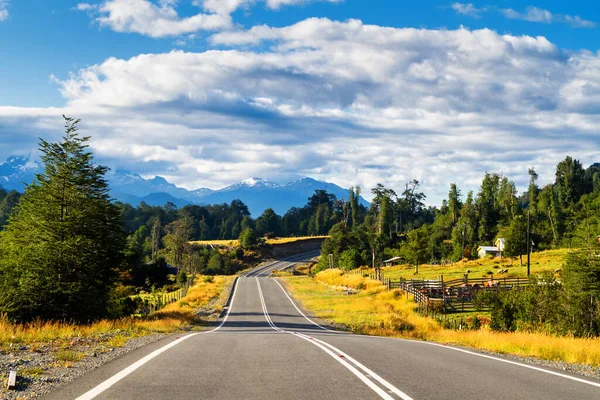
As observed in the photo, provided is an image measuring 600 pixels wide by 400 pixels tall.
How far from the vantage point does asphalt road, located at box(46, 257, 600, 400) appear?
7152 mm

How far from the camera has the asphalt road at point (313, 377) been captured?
23.5ft

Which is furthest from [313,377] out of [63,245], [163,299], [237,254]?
[237,254]

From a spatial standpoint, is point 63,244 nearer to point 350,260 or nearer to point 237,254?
point 350,260

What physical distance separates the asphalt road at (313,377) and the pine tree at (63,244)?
18.3 m

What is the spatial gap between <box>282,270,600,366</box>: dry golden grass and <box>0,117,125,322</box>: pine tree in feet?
52.7

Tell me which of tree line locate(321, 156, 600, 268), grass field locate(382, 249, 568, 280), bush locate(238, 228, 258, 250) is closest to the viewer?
grass field locate(382, 249, 568, 280)

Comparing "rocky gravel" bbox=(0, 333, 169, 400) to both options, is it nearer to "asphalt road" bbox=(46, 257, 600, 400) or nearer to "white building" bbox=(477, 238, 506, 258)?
"asphalt road" bbox=(46, 257, 600, 400)

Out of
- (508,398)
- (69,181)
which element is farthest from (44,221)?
(508,398)

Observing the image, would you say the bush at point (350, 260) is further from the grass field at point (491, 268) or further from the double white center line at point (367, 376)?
the double white center line at point (367, 376)

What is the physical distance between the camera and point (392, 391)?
7.39m

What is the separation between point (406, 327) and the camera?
1300 inches

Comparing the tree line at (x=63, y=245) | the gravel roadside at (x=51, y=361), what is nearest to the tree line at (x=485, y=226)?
the tree line at (x=63, y=245)

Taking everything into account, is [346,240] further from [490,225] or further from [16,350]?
[16,350]

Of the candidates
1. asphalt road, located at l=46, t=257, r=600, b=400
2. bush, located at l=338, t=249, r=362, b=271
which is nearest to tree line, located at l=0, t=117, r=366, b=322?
asphalt road, located at l=46, t=257, r=600, b=400
